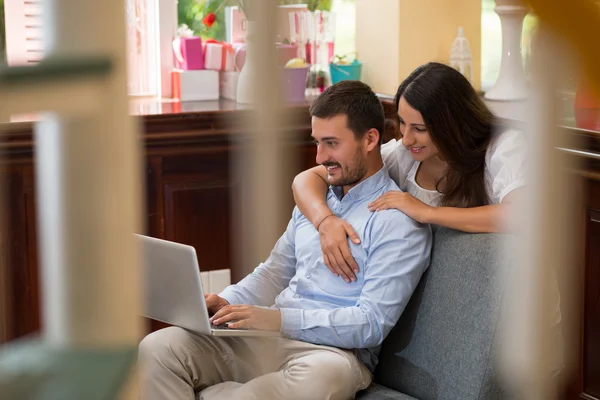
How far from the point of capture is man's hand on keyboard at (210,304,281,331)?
203cm

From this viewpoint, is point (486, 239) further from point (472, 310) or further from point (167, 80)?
point (167, 80)

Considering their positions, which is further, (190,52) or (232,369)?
(190,52)

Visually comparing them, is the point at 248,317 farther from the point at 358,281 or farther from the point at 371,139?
the point at 371,139

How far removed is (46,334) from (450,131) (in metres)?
1.87

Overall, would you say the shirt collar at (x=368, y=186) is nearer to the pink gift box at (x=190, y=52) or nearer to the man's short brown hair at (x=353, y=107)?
the man's short brown hair at (x=353, y=107)

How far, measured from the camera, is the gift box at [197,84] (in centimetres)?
334

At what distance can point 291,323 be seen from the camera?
210 centimetres

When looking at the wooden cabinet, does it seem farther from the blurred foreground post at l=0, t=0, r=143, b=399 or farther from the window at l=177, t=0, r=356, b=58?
the blurred foreground post at l=0, t=0, r=143, b=399

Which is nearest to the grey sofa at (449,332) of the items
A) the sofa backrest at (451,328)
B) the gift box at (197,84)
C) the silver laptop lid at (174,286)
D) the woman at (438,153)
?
the sofa backrest at (451,328)

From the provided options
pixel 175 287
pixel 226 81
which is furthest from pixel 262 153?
pixel 226 81

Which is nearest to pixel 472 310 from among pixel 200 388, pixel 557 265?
pixel 200 388

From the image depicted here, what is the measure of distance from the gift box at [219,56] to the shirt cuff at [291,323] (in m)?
1.47

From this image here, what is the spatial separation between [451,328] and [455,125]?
477mm

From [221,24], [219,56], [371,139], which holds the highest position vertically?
[221,24]
